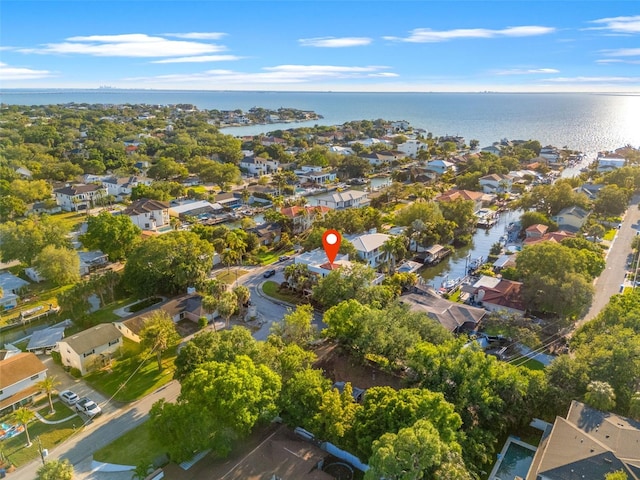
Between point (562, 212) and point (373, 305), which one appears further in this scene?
point (562, 212)

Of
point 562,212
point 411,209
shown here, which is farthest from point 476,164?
point 411,209

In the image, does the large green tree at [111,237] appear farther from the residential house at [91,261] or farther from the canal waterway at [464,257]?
the canal waterway at [464,257]

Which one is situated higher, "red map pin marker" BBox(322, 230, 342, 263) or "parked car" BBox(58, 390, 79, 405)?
"red map pin marker" BBox(322, 230, 342, 263)

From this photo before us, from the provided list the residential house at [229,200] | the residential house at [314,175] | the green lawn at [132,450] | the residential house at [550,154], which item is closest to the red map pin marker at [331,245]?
the green lawn at [132,450]

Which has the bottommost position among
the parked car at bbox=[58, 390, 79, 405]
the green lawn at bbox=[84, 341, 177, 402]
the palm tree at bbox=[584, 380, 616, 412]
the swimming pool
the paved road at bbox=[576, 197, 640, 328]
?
the swimming pool

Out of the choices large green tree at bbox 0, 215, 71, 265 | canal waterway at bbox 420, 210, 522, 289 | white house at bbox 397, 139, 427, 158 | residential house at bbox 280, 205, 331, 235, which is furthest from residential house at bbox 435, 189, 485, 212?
large green tree at bbox 0, 215, 71, 265

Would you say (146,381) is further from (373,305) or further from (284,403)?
(373,305)

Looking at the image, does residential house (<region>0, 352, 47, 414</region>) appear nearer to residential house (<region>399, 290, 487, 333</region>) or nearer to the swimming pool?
residential house (<region>399, 290, 487, 333</region>)
